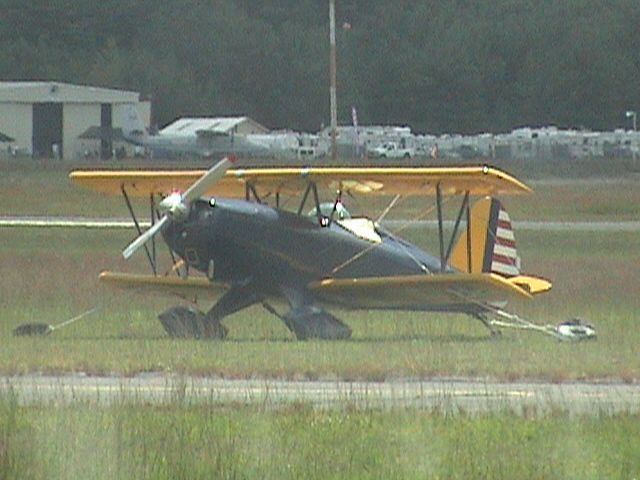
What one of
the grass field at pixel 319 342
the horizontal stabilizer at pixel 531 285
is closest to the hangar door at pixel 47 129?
the grass field at pixel 319 342

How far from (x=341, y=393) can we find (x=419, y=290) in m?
6.70

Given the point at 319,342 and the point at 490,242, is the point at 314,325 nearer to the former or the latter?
the point at 319,342

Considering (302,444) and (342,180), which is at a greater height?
(342,180)

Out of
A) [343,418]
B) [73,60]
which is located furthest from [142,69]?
[343,418]

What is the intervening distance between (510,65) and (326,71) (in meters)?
8.38

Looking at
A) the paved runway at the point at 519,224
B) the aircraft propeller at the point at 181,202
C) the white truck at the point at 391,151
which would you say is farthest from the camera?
the white truck at the point at 391,151

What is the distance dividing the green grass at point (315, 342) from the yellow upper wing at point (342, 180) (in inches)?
57.4

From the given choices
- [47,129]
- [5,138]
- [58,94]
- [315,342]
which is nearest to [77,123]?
[47,129]

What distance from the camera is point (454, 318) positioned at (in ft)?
70.2

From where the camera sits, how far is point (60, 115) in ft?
280

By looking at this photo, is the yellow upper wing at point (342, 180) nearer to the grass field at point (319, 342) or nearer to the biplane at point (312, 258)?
the biplane at point (312, 258)

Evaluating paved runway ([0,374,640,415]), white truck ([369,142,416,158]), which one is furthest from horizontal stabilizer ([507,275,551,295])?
white truck ([369,142,416,158])

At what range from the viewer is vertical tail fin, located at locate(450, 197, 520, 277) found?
2098 centimetres

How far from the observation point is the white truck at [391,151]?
73875 millimetres
